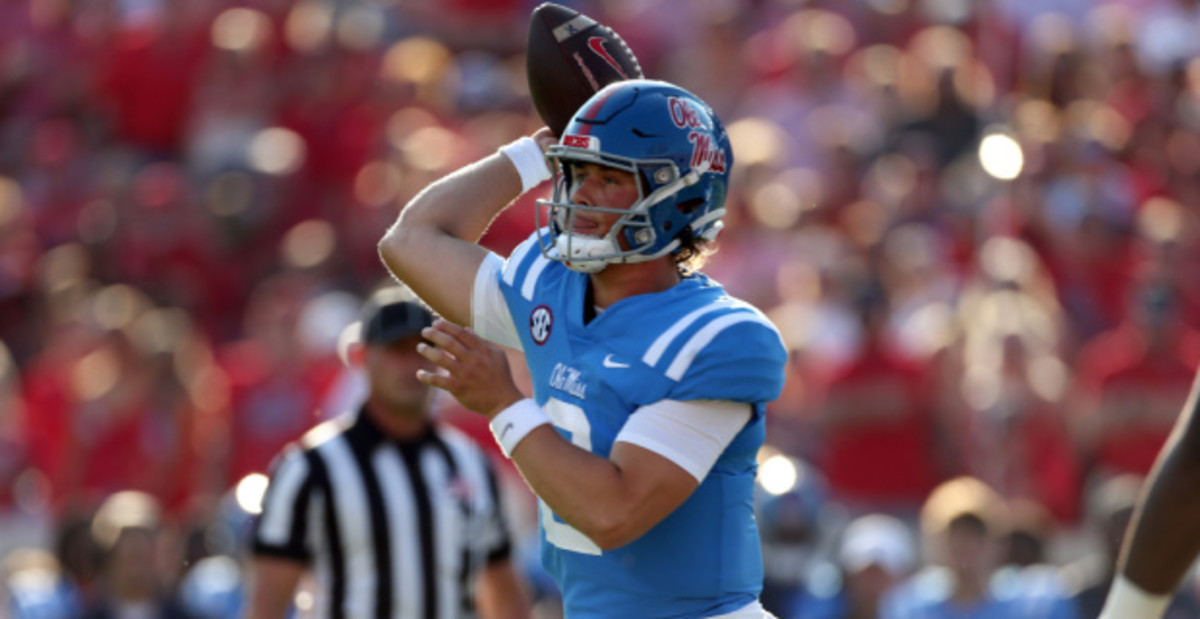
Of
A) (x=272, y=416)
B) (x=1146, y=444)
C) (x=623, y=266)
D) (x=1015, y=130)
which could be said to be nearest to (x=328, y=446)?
(x=623, y=266)

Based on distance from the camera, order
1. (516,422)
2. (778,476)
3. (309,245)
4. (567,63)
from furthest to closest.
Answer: (309,245), (778,476), (567,63), (516,422)

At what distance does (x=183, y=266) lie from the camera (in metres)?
10.2

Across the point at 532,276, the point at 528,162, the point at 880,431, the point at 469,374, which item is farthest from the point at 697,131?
the point at 880,431

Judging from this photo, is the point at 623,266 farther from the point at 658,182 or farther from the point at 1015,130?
the point at 1015,130

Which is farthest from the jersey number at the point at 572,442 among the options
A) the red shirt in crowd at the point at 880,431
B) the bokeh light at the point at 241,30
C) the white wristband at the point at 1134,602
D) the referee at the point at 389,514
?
the bokeh light at the point at 241,30

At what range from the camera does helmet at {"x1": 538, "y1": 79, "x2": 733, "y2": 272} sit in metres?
3.37

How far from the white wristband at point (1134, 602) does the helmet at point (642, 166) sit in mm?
1021

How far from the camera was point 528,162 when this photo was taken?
12.8 feet

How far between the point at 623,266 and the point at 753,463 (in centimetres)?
42

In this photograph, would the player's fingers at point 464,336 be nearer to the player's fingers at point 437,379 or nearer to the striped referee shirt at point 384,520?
the player's fingers at point 437,379

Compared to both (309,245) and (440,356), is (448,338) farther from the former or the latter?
(309,245)

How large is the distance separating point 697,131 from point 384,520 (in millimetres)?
2236

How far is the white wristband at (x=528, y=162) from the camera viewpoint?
3.88 metres

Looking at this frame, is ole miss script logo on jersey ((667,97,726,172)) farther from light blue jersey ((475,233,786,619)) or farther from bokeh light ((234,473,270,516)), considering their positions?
bokeh light ((234,473,270,516))
